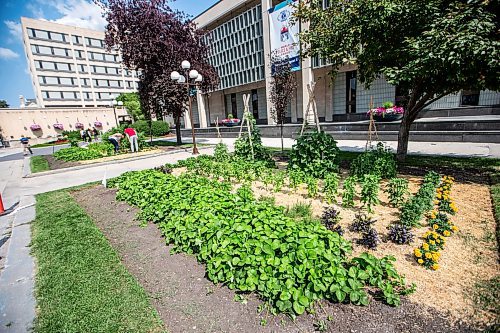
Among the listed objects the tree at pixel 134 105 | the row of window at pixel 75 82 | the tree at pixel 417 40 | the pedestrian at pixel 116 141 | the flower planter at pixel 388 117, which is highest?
the row of window at pixel 75 82

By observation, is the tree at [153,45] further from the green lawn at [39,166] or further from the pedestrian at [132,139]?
the green lawn at [39,166]

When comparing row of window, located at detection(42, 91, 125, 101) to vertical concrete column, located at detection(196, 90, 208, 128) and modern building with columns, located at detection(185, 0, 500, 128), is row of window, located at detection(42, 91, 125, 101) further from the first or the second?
modern building with columns, located at detection(185, 0, 500, 128)

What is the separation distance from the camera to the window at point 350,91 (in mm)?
20109

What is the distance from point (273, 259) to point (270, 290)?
0.92 ft

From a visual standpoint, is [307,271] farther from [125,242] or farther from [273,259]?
[125,242]

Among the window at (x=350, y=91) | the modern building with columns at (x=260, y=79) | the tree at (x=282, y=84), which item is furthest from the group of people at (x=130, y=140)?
the window at (x=350, y=91)

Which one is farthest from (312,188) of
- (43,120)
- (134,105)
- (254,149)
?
(43,120)

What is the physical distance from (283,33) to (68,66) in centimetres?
5414

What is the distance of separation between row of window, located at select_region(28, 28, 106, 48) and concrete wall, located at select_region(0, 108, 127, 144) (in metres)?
17.6

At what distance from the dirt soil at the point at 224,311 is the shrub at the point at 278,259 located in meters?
0.10

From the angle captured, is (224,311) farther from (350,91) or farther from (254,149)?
(350,91)

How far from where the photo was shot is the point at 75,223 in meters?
4.64

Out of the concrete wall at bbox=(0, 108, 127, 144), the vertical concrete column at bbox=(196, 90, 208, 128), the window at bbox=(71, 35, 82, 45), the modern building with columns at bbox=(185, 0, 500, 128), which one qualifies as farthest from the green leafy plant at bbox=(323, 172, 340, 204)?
the window at bbox=(71, 35, 82, 45)

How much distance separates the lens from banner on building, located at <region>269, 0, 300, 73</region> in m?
19.8
